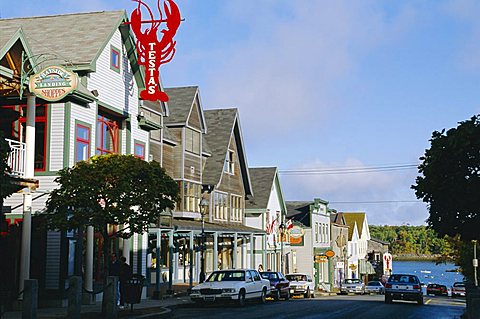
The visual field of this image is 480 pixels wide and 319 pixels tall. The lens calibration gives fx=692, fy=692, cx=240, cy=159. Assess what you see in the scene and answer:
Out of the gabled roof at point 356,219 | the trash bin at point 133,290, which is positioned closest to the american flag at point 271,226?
the trash bin at point 133,290

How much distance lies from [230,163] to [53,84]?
27.4m

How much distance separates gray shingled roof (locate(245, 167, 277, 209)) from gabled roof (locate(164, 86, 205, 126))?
1460 centimetres

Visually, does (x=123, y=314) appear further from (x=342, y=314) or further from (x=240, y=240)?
(x=240, y=240)

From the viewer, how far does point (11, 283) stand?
2394 cm

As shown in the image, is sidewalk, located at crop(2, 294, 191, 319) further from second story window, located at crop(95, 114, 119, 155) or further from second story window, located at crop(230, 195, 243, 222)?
second story window, located at crop(230, 195, 243, 222)

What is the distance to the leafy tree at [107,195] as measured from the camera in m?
20.3

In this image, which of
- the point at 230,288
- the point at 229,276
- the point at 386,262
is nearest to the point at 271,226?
the point at 229,276

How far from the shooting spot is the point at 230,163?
49.2m

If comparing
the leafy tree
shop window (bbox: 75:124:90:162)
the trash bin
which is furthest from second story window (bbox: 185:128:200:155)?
the leafy tree

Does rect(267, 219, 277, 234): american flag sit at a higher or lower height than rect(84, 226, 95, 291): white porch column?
higher

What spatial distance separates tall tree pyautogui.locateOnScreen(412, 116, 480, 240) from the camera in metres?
17.7

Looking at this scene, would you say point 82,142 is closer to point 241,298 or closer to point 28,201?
point 28,201

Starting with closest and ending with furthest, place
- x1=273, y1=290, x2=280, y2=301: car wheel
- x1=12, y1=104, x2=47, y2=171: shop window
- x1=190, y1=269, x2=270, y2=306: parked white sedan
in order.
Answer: x1=12, y1=104, x2=47, y2=171: shop window < x1=190, y1=269, x2=270, y2=306: parked white sedan < x1=273, y1=290, x2=280, y2=301: car wheel

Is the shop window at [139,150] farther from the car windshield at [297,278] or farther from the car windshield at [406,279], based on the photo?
the car windshield at [297,278]
